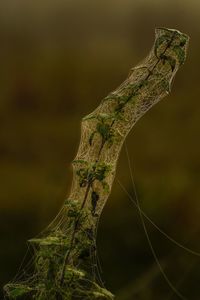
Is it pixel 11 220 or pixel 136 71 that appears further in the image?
pixel 11 220

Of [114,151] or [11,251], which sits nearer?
[114,151]

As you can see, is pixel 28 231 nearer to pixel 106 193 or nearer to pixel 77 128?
pixel 77 128

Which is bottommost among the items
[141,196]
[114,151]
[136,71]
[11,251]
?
[11,251]

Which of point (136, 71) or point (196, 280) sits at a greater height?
point (136, 71)

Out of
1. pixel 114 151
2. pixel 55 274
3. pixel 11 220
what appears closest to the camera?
pixel 55 274

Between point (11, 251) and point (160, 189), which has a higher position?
point (160, 189)

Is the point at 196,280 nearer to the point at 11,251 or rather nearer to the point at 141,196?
the point at 141,196

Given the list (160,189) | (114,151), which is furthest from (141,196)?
(114,151)

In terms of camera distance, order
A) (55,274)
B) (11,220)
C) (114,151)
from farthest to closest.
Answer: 1. (11,220)
2. (114,151)
3. (55,274)

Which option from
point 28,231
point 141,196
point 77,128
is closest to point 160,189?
point 141,196
